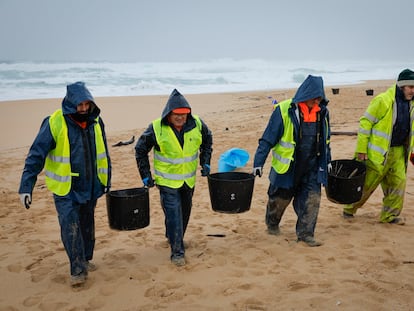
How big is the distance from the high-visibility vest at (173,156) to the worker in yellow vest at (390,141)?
2052 millimetres

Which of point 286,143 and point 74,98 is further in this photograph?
point 286,143

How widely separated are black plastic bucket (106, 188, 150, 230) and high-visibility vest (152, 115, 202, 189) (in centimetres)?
26

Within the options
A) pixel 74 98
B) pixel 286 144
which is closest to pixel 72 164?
pixel 74 98

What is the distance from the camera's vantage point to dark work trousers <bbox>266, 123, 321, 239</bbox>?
4602 mm

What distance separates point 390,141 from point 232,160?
317 centimetres

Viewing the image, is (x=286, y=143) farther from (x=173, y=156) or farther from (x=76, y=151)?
(x=76, y=151)

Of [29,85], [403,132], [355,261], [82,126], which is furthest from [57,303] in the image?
[29,85]

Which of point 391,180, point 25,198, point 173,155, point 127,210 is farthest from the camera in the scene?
point 391,180

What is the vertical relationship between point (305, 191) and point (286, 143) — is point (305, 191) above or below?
below

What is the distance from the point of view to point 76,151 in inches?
155

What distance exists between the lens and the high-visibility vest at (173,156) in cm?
430

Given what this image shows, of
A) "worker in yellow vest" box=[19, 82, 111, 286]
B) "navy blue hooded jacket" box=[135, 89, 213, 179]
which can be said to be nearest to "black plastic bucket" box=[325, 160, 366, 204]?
"navy blue hooded jacket" box=[135, 89, 213, 179]

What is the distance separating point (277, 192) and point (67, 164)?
2213 mm

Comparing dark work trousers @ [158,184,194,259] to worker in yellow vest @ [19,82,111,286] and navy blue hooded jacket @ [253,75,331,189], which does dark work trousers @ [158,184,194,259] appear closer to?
worker in yellow vest @ [19,82,111,286]
